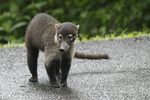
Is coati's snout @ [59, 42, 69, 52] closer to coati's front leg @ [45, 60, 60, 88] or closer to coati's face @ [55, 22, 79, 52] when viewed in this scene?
coati's face @ [55, 22, 79, 52]

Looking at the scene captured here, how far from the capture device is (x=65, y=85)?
5.27 meters

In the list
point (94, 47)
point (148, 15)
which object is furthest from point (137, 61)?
point (148, 15)

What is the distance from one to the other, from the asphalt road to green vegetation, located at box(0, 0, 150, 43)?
3207 millimetres

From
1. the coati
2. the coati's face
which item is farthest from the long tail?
the coati's face

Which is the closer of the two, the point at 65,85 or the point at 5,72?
the point at 65,85

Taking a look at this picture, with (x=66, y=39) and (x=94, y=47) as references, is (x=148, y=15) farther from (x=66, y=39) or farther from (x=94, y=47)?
(x=66, y=39)

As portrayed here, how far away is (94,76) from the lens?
5871mm

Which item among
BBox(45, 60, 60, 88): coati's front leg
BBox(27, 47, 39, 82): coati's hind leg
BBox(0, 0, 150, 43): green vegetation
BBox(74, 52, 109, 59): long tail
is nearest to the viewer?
BBox(45, 60, 60, 88): coati's front leg

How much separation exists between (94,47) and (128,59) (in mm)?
1343

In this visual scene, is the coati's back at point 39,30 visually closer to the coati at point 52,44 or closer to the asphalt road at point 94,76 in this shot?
the coati at point 52,44

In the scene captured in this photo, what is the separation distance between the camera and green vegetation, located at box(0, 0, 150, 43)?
11.5 m

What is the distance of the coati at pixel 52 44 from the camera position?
4.82 meters

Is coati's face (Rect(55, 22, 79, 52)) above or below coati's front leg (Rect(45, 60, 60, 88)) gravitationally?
above

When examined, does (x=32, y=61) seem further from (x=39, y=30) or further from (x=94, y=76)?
(x=94, y=76)
